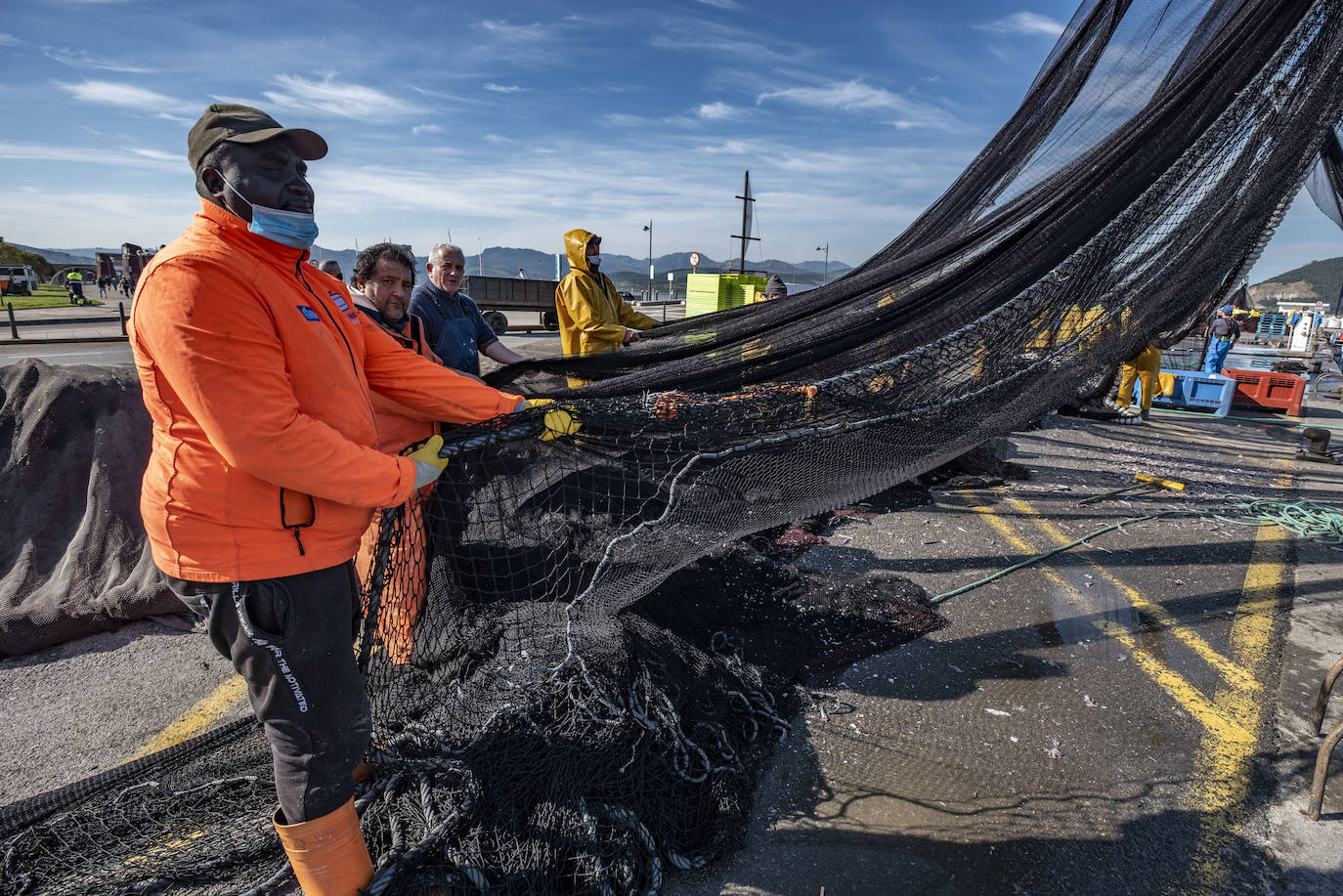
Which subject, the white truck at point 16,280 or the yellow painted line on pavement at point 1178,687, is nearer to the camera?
the yellow painted line on pavement at point 1178,687

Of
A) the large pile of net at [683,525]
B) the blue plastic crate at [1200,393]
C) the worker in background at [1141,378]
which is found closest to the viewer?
the large pile of net at [683,525]

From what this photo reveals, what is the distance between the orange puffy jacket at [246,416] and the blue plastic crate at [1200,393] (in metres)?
11.8

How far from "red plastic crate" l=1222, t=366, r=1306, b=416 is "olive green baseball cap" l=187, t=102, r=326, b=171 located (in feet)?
44.6

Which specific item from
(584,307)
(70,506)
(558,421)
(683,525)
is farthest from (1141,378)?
(70,506)

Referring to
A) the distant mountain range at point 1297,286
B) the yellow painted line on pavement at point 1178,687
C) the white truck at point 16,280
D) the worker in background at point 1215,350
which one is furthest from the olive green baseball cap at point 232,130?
the distant mountain range at point 1297,286

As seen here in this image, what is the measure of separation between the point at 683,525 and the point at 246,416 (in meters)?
1.59

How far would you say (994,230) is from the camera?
10.7 ft

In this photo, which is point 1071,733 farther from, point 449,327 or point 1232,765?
point 449,327

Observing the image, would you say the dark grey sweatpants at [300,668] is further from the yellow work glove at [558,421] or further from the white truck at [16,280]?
the white truck at [16,280]

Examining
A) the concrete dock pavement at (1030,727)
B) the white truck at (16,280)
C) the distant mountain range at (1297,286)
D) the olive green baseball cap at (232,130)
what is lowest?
the concrete dock pavement at (1030,727)

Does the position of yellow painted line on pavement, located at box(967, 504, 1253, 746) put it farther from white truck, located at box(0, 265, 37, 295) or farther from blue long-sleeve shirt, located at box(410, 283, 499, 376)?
white truck, located at box(0, 265, 37, 295)

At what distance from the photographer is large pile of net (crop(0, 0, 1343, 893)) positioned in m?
2.05

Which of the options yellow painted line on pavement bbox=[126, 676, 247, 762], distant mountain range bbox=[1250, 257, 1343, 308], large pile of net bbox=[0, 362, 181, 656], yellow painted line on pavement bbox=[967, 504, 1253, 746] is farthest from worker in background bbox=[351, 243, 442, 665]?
distant mountain range bbox=[1250, 257, 1343, 308]

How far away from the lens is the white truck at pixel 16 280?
101 feet
